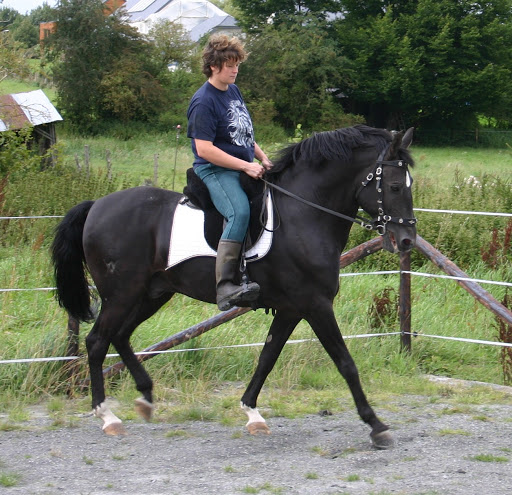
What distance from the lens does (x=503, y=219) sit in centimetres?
1112

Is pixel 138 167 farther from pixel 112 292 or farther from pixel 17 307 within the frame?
pixel 112 292

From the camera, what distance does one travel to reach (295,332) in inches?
296

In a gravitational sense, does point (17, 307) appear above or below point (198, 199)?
below

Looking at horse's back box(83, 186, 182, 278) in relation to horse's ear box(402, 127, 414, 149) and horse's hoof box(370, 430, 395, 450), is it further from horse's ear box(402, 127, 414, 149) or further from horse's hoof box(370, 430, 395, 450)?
horse's hoof box(370, 430, 395, 450)

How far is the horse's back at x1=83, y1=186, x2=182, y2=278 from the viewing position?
18.6ft

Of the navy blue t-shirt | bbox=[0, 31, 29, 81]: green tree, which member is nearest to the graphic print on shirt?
the navy blue t-shirt

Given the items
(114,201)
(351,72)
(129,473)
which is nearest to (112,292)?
(114,201)

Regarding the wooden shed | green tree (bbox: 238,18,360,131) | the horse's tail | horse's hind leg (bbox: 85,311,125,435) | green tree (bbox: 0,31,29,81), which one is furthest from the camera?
green tree (bbox: 238,18,360,131)

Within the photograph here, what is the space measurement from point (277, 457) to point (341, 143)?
7.17 ft

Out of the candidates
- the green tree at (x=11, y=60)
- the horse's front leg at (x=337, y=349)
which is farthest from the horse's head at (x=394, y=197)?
the green tree at (x=11, y=60)

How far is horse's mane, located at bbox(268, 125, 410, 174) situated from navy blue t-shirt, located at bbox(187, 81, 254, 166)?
44 cm

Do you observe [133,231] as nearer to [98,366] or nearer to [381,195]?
[98,366]

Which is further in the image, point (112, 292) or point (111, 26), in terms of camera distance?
point (111, 26)

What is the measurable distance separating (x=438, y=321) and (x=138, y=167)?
23.5 m
